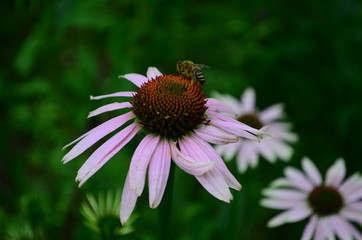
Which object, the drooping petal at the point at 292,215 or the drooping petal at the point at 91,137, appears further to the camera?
the drooping petal at the point at 292,215

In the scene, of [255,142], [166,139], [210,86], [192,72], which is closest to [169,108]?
[166,139]

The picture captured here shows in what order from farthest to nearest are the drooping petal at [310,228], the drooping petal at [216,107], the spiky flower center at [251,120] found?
1. the spiky flower center at [251,120]
2. the drooping petal at [310,228]
3. the drooping petal at [216,107]

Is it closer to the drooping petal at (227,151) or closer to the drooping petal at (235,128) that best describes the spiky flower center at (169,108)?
the drooping petal at (235,128)

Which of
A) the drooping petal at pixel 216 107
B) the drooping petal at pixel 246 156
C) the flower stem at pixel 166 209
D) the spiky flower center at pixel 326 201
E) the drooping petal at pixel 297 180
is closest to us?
the flower stem at pixel 166 209

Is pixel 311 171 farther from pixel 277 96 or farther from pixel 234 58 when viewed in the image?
pixel 234 58

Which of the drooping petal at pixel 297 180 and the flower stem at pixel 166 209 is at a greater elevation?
the drooping petal at pixel 297 180

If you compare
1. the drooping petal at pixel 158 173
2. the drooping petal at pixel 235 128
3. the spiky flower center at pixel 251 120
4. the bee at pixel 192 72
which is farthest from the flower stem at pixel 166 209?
the spiky flower center at pixel 251 120
